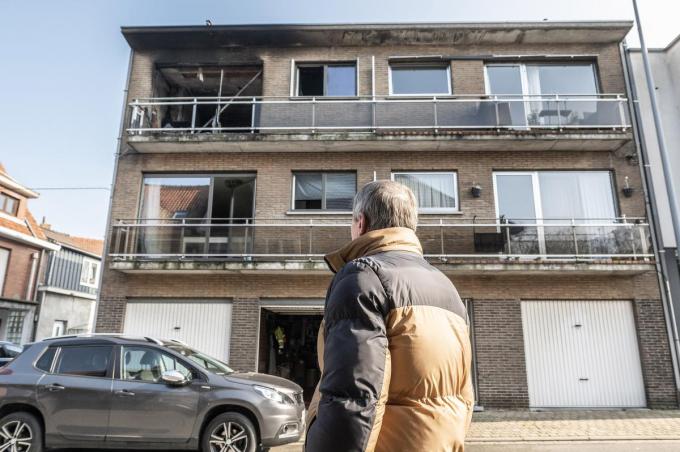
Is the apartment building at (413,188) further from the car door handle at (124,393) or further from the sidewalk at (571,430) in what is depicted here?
the car door handle at (124,393)

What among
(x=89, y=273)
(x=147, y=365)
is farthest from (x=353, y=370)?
(x=89, y=273)

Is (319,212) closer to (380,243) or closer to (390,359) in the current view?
(380,243)

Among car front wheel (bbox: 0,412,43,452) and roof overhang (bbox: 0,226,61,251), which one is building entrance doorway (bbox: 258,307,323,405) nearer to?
car front wheel (bbox: 0,412,43,452)

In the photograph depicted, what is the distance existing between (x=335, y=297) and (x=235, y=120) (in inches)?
514

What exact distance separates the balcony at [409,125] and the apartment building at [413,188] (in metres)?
0.06

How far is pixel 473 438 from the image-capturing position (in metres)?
7.85

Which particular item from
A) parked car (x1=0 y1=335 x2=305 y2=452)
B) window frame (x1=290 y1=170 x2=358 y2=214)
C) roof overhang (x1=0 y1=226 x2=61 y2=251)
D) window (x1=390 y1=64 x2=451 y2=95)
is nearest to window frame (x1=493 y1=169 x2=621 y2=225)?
window (x1=390 y1=64 x2=451 y2=95)

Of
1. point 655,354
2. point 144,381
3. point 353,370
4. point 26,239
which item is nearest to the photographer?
point 353,370

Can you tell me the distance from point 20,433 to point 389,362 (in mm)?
7181

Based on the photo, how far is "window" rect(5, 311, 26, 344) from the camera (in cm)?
1967

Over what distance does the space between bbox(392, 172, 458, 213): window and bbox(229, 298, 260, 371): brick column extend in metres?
5.04

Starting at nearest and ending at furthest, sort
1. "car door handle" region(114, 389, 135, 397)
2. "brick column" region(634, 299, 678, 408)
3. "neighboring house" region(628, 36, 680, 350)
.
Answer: "car door handle" region(114, 389, 135, 397) < "brick column" region(634, 299, 678, 408) < "neighboring house" region(628, 36, 680, 350)

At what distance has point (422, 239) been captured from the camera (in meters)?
11.3

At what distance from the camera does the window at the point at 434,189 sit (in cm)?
1192
